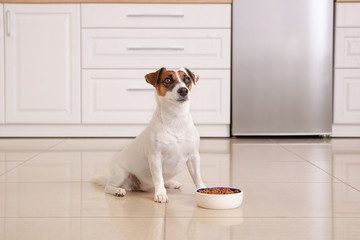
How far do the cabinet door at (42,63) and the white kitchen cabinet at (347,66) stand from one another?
2.01 m

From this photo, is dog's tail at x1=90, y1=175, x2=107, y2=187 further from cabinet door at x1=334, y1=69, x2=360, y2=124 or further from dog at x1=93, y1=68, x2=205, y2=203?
cabinet door at x1=334, y1=69, x2=360, y2=124

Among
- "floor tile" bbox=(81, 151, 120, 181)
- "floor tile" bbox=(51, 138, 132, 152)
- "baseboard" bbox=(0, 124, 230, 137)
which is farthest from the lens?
"baseboard" bbox=(0, 124, 230, 137)

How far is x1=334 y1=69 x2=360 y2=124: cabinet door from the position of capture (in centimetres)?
394

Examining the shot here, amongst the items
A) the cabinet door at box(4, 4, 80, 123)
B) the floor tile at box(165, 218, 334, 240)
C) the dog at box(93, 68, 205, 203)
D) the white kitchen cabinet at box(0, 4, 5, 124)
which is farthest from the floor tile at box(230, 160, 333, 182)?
the white kitchen cabinet at box(0, 4, 5, 124)

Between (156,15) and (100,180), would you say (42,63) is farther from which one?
(100,180)

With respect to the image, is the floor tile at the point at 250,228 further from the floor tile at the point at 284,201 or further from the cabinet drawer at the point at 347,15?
the cabinet drawer at the point at 347,15

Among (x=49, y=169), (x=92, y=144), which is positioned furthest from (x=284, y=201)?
(x=92, y=144)

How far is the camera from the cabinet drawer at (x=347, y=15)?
388cm

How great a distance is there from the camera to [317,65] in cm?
391

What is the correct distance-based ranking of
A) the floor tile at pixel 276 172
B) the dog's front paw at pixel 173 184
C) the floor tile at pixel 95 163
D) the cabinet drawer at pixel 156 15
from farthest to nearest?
the cabinet drawer at pixel 156 15 → the floor tile at pixel 95 163 → the floor tile at pixel 276 172 → the dog's front paw at pixel 173 184

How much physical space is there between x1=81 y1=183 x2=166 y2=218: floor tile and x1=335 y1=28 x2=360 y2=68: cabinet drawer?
254cm

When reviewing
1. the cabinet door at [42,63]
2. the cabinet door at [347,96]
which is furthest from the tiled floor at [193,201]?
the cabinet door at [347,96]

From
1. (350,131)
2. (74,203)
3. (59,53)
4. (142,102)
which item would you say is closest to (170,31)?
(142,102)

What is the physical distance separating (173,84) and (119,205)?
469 millimetres
